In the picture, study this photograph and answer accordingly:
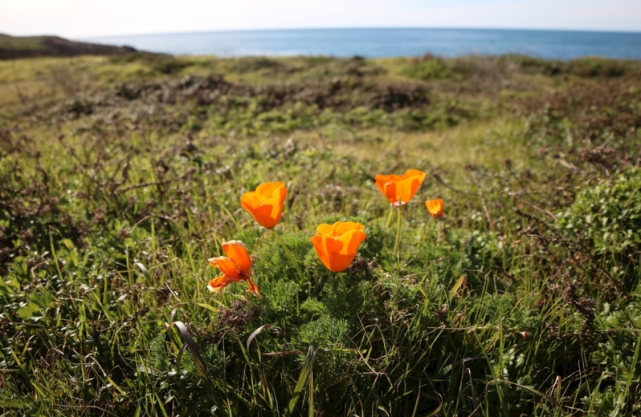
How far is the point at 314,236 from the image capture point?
1381mm

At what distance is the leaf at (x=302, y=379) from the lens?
133 centimetres

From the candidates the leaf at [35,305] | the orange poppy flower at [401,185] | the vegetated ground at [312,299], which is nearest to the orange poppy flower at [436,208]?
the vegetated ground at [312,299]

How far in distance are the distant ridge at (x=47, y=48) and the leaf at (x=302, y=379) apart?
10878mm

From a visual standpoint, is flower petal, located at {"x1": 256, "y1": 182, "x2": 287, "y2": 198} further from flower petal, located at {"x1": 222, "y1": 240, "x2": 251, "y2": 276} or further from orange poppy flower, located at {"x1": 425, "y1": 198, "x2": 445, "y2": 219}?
orange poppy flower, located at {"x1": 425, "y1": 198, "x2": 445, "y2": 219}

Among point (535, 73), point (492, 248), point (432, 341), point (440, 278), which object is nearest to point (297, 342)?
point (432, 341)

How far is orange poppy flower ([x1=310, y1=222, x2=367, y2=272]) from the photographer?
4.57 ft

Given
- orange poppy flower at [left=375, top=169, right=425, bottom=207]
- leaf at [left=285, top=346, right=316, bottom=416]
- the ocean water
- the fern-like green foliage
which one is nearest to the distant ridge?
the ocean water

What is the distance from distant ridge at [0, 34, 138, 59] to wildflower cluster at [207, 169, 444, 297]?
10.4 metres

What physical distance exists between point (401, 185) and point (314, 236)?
614 mm

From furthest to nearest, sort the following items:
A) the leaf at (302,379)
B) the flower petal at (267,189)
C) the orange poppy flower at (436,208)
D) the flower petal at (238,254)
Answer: the orange poppy flower at (436,208), the flower petal at (267,189), the flower petal at (238,254), the leaf at (302,379)

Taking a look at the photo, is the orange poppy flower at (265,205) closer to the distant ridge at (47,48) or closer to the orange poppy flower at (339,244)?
the orange poppy flower at (339,244)

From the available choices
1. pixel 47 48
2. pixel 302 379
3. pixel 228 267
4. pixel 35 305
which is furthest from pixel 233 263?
pixel 47 48

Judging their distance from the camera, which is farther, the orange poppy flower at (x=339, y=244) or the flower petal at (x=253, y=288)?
the flower petal at (x=253, y=288)

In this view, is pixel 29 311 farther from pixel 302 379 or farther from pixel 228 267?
pixel 302 379
